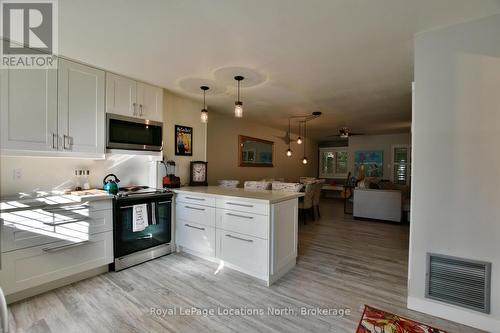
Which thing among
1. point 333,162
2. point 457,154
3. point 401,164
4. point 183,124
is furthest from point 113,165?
point 333,162

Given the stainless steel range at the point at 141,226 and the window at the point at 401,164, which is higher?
the window at the point at 401,164

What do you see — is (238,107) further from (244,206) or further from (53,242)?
(53,242)

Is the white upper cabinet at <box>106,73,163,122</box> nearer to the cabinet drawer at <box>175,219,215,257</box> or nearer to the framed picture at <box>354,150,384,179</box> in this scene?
the cabinet drawer at <box>175,219,215,257</box>

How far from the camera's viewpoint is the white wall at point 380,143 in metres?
7.84

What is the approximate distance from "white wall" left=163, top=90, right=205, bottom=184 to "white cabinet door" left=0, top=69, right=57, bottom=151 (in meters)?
1.39

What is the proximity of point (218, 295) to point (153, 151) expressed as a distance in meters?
2.08

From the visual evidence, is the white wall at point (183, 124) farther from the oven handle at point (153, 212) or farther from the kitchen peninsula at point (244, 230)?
the oven handle at point (153, 212)

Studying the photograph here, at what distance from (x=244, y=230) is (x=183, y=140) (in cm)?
201

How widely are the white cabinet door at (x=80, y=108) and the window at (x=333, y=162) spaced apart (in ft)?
Result: 29.3

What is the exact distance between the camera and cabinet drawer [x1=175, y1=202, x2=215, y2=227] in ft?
9.42

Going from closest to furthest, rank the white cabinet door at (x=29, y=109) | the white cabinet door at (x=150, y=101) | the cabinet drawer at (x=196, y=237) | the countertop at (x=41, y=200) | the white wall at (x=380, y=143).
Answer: the countertop at (x=41, y=200) → the white cabinet door at (x=29, y=109) → the cabinet drawer at (x=196, y=237) → the white cabinet door at (x=150, y=101) → the white wall at (x=380, y=143)

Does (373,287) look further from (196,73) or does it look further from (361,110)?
(361,110)

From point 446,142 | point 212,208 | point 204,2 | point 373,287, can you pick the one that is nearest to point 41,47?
point 204,2

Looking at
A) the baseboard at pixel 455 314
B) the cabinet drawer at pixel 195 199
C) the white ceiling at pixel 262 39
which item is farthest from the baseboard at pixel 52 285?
the baseboard at pixel 455 314
